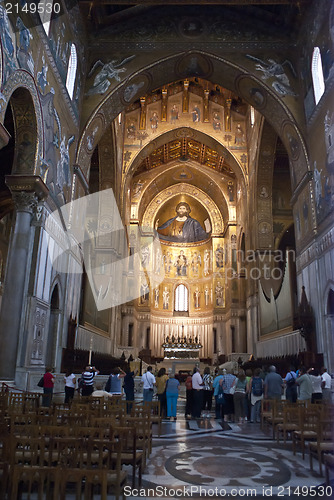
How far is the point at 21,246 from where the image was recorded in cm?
1186

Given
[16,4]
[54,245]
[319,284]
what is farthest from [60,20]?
[319,284]

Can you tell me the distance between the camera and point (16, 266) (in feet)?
38.2

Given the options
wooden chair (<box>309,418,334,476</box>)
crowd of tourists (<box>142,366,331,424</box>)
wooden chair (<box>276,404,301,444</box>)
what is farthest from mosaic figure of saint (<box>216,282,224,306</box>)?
wooden chair (<box>309,418,334,476</box>)

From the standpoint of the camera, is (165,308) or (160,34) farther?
(165,308)

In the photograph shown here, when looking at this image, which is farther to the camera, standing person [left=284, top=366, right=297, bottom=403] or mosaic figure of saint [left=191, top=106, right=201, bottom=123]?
mosaic figure of saint [left=191, top=106, right=201, bottom=123]

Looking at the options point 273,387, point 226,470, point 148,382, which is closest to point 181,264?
point 148,382

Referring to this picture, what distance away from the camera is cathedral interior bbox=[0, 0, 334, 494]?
477 inches

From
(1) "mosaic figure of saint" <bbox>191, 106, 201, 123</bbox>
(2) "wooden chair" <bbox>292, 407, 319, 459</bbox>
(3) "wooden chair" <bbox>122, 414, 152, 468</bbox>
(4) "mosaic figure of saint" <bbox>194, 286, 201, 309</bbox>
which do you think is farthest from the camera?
(4) "mosaic figure of saint" <bbox>194, 286, 201, 309</bbox>

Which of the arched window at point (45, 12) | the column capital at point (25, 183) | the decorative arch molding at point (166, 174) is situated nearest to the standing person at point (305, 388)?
the column capital at point (25, 183)

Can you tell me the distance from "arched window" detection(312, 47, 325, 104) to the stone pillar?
35.1 ft

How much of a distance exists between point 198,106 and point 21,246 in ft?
62.9

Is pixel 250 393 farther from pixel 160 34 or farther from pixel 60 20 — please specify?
pixel 160 34

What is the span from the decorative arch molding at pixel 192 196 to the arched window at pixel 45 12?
21.4 m

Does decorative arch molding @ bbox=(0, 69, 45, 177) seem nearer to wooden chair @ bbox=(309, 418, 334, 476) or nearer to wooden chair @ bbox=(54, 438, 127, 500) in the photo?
wooden chair @ bbox=(54, 438, 127, 500)
